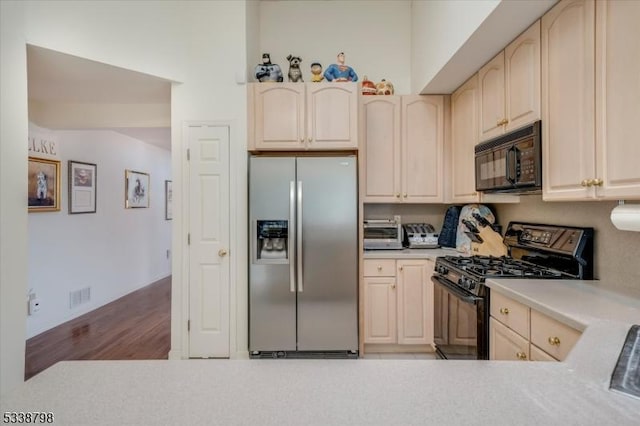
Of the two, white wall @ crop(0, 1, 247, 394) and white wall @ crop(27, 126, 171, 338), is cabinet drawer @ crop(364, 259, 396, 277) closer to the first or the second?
white wall @ crop(0, 1, 247, 394)

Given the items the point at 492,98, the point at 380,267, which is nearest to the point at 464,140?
the point at 492,98

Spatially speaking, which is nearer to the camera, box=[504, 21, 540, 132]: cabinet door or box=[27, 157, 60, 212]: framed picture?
box=[504, 21, 540, 132]: cabinet door

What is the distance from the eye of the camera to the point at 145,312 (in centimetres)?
411

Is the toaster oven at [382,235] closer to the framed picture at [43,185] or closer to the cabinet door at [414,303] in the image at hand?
the cabinet door at [414,303]

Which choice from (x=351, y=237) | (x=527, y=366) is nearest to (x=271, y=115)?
(x=351, y=237)

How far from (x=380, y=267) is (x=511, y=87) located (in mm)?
1647

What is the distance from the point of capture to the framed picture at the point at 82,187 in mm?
3910

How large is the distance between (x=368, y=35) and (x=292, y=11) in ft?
2.69

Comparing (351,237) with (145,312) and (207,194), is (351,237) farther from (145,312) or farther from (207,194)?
(145,312)

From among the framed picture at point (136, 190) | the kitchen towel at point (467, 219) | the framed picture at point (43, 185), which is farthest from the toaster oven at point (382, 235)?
the framed picture at point (136, 190)

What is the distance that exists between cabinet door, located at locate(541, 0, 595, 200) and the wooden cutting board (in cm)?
95

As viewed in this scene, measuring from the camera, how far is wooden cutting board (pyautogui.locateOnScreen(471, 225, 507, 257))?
2.62 meters

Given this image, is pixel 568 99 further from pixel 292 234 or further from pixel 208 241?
pixel 208 241

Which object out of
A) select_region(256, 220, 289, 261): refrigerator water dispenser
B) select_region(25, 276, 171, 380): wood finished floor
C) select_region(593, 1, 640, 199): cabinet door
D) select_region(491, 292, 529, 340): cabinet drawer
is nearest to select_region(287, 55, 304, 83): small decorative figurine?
select_region(256, 220, 289, 261): refrigerator water dispenser
